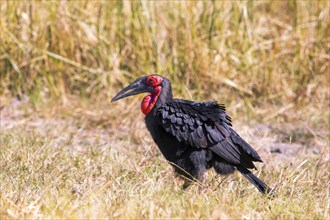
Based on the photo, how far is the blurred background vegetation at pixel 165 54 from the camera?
6734 mm

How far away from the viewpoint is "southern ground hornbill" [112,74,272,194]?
14.3ft

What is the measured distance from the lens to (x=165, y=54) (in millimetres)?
6816

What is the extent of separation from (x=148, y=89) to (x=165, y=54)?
2.13 meters

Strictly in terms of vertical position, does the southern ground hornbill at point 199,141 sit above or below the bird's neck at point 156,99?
below

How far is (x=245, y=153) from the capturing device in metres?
4.40

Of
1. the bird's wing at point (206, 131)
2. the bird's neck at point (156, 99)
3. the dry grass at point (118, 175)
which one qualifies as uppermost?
the bird's neck at point (156, 99)

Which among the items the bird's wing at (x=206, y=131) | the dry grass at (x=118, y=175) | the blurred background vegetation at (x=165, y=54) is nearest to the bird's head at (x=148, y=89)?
the bird's wing at (x=206, y=131)

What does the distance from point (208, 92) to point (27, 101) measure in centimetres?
164

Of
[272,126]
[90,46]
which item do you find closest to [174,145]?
[272,126]

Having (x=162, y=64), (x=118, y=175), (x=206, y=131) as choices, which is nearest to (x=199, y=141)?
(x=206, y=131)

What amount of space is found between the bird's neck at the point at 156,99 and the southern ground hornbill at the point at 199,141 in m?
0.03

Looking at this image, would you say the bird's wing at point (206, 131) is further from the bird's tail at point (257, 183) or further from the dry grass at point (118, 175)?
the dry grass at point (118, 175)

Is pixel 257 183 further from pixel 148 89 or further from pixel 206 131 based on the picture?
pixel 148 89

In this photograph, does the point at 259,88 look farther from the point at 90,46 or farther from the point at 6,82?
the point at 6,82
